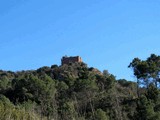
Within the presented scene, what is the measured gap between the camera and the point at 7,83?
4747 centimetres

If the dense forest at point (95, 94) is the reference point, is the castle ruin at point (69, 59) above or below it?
above

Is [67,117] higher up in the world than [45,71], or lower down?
lower down

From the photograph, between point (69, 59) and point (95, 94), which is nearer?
point (95, 94)

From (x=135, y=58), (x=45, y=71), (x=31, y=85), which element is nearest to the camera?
(x=31, y=85)

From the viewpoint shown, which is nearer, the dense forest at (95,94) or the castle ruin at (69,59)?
the dense forest at (95,94)

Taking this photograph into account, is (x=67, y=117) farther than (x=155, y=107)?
No

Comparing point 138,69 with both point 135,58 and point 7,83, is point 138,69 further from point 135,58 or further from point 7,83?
point 7,83

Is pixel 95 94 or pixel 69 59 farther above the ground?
pixel 69 59

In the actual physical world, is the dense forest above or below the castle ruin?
below

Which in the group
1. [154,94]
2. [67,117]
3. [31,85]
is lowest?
[67,117]

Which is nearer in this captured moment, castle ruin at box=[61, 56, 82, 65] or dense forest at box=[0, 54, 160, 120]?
dense forest at box=[0, 54, 160, 120]

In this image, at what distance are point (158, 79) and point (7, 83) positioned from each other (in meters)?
16.9

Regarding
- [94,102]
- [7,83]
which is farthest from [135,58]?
[7,83]

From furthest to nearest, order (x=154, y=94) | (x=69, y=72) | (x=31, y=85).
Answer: (x=69, y=72) < (x=31, y=85) < (x=154, y=94)
